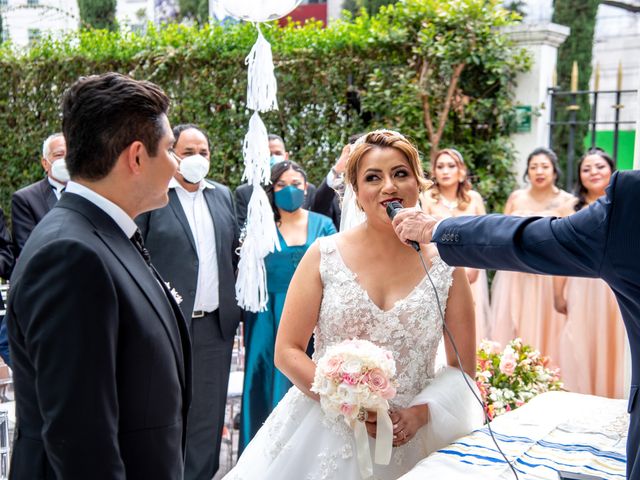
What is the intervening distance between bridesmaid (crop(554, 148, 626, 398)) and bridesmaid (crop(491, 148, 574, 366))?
184mm

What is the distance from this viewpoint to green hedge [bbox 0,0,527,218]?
7477 mm

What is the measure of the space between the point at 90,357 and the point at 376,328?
4.63 feet

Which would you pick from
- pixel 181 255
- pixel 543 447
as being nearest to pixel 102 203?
pixel 543 447

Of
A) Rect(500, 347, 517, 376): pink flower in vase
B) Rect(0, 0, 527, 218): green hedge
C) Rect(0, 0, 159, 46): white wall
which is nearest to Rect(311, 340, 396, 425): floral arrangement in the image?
Rect(500, 347, 517, 376): pink flower in vase

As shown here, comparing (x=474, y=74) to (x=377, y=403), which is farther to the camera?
(x=474, y=74)

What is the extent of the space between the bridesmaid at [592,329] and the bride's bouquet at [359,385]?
13.2 ft

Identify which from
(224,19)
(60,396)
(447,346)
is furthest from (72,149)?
(224,19)

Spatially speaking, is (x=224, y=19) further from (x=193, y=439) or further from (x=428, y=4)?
(x=193, y=439)

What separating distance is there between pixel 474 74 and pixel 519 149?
88cm

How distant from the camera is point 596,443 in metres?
2.53

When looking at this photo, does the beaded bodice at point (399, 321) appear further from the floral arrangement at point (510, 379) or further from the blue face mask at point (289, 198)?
the blue face mask at point (289, 198)

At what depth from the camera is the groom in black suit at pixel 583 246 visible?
1728 millimetres

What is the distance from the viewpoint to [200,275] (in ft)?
15.3

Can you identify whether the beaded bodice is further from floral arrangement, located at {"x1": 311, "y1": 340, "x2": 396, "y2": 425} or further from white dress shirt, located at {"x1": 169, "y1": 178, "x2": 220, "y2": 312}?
white dress shirt, located at {"x1": 169, "y1": 178, "x2": 220, "y2": 312}
